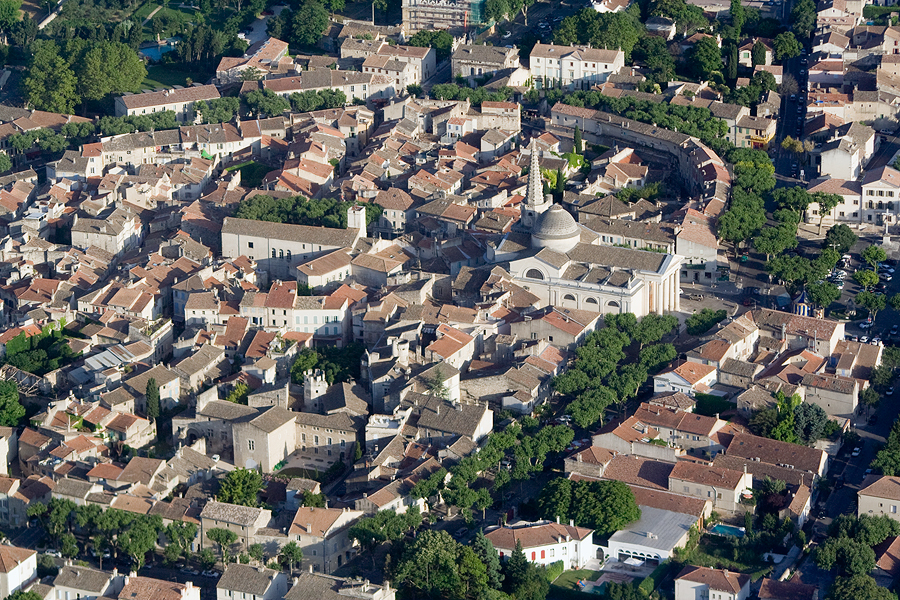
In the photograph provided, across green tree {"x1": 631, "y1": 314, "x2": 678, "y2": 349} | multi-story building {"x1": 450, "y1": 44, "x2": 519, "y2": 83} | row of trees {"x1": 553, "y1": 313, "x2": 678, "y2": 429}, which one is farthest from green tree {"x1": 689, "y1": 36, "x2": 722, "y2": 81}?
green tree {"x1": 631, "y1": 314, "x2": 678, "y2": 349}

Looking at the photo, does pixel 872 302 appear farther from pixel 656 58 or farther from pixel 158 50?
pixel 158 50

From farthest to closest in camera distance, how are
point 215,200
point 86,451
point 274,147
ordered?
point 274,147, point 215,200, point 86,451

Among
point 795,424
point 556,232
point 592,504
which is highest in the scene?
point 556,232

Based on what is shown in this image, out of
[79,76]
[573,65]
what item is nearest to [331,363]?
[573,65]

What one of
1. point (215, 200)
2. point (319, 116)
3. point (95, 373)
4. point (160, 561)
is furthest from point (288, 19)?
point (160, 561)

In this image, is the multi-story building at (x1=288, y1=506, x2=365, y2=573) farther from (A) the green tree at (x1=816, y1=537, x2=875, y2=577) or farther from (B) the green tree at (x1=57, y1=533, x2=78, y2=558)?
(A) the green tree at (x1=816, y1=537, x2=875, y2=577)

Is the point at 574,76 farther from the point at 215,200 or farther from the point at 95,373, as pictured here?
the point at 95,373

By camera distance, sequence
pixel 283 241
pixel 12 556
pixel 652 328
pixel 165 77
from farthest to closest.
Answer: pixel 165 77, pixel 283 241, pixel 652 328, pixel 12 556

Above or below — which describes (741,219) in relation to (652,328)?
above
